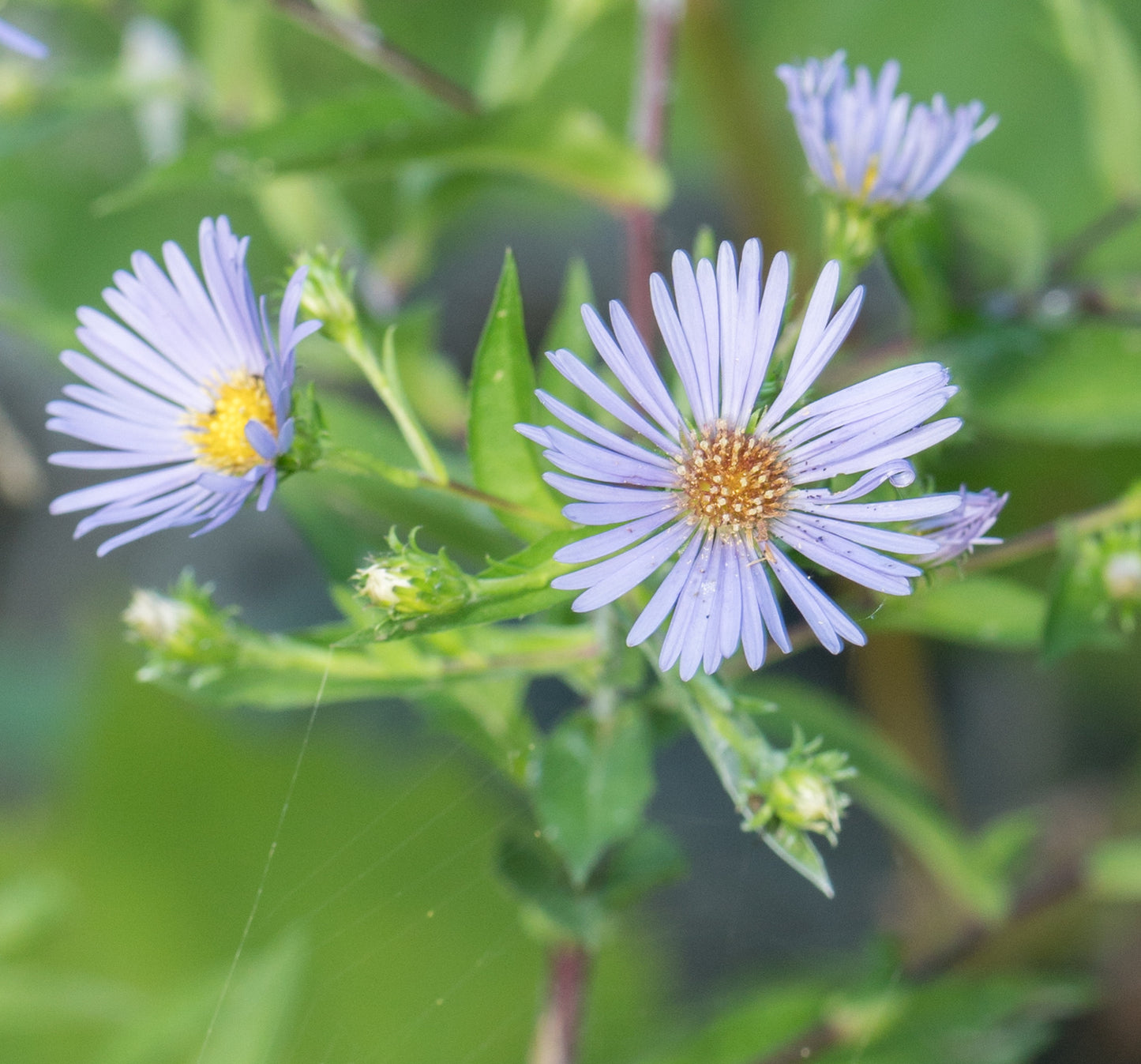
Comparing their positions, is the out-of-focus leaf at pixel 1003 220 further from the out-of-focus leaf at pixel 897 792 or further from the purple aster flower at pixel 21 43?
the purple aster flower at pixel 21 43

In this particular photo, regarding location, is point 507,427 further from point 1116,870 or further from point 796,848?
point 1116,870

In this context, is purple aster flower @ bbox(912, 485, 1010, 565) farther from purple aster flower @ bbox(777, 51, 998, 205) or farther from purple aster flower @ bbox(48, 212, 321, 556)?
purple aster flower @ bbox(48, 212, 321, 556)

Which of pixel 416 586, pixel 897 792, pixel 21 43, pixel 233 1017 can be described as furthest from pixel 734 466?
pixel 233 1017

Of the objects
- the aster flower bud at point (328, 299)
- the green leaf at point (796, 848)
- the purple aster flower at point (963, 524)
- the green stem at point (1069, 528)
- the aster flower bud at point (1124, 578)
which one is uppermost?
the aster flower bud at point (328, 299)

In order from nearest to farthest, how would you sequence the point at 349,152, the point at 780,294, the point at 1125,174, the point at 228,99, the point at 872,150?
the point at 780,294 < the point at 872,150 < the point at 349,152 < the point at 1125,174 < the point at 228,99

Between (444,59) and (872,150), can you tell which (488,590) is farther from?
(444,59)

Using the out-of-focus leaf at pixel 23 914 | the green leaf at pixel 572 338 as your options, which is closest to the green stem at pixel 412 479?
the green leaf at pixel 572 338

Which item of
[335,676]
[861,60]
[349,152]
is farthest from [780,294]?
[861,60]
